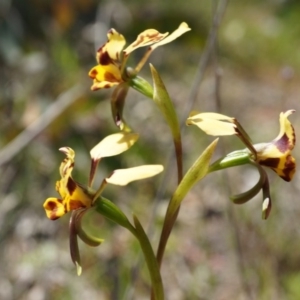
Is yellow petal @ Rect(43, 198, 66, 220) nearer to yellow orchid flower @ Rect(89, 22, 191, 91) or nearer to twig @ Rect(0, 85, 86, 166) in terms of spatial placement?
yellow orchid flower @ Rect(89, 22, 191, 91)

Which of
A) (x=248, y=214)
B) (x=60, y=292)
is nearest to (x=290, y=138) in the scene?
Answer: (x=60, y=292)

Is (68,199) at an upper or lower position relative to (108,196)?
upper

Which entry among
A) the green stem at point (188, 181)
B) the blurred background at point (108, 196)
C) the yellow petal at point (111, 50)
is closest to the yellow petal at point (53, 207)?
the green stem at point (188, 181)

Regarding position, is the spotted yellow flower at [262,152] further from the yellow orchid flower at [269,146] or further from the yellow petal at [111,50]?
the yellow petal at [111,50]

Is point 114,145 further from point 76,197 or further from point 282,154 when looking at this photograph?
point 282,154

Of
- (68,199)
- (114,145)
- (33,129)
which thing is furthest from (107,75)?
(33,129)
